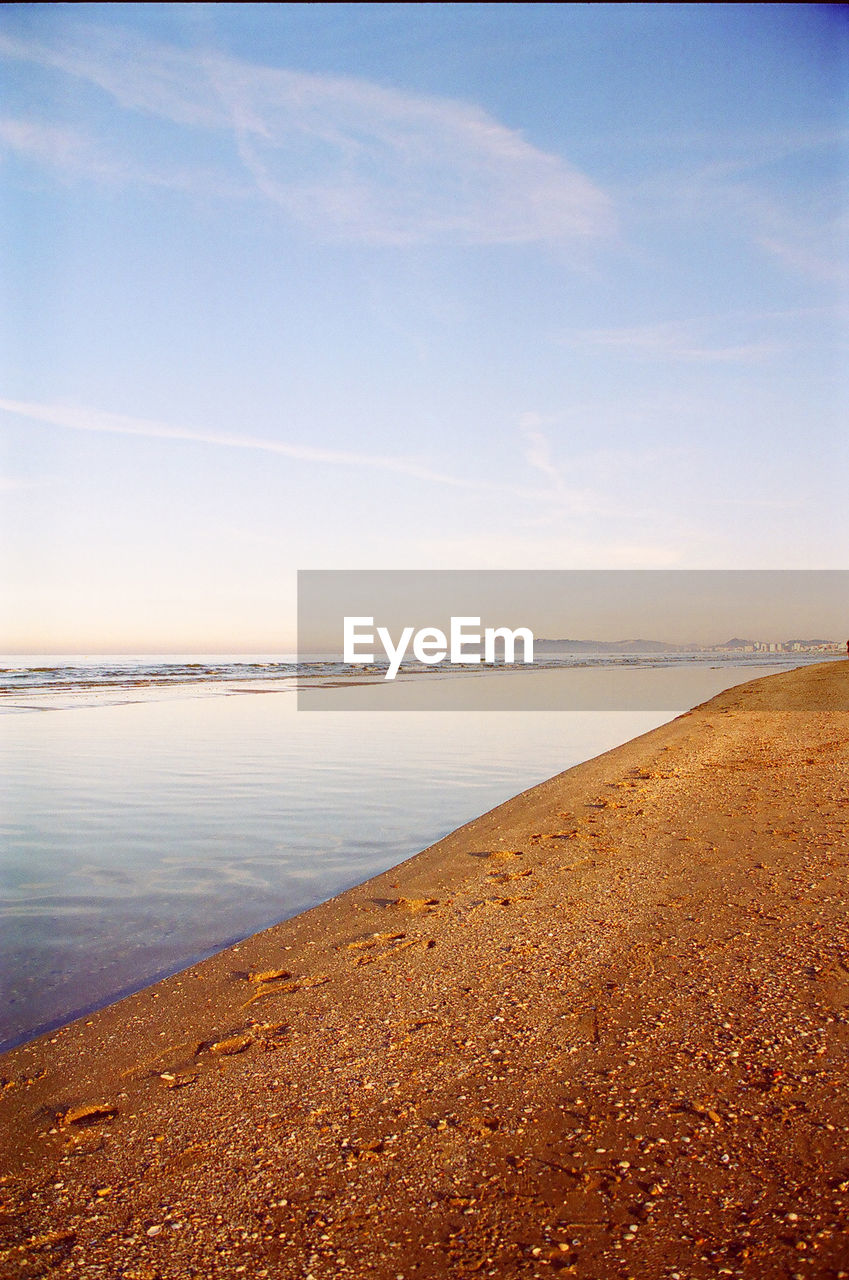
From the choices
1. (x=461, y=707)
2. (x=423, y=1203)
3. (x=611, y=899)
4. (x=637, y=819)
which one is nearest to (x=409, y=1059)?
(x=423, y=1203)

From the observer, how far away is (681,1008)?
358cm

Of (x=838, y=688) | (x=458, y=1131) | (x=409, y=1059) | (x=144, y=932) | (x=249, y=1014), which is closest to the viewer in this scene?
(x=458, y=1131)

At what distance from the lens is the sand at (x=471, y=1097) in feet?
7.57

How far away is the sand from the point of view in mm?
2306

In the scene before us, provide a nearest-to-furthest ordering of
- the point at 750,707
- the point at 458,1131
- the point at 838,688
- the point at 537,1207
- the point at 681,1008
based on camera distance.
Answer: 1. the point at 537,1207
2. the point at 458,1131
3. the point at 681,1008
4. the point at 750,707
5. the point at 838,688

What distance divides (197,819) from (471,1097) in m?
5.84

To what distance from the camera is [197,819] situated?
8312 millimetres

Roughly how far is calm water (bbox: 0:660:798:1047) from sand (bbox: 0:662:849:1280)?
59cm

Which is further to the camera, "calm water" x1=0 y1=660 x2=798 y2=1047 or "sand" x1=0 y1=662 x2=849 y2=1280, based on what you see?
"calm water" x1=0 y1=660 x2=798 y2=1047

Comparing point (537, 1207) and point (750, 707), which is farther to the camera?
point (750, 707)

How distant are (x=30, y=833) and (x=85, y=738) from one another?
770 cm

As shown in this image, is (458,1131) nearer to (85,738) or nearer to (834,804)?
(834,804)

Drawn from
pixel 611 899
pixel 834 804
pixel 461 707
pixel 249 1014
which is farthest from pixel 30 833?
pixel 461 707

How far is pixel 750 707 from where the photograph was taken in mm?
18859
